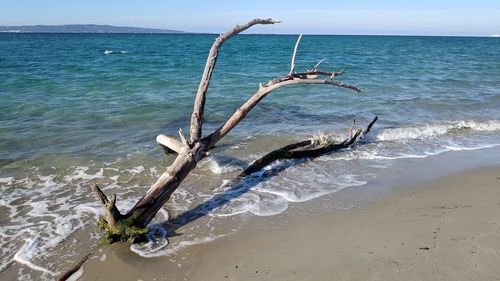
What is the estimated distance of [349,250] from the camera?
4441 millimetres

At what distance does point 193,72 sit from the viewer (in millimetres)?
22141

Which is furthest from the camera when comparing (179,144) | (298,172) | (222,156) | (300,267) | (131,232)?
(222,156)

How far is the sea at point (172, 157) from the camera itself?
17.0 feet

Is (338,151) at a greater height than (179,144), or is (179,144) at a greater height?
(179,144)

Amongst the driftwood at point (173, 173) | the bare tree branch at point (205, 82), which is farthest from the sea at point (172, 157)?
the bare tree branch at point (205, 82)

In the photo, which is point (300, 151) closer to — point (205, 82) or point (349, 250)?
point (205, 82)

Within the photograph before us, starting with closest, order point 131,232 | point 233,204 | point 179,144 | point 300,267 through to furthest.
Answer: point 300,267
point 131,232
point 233,204
point 179,144

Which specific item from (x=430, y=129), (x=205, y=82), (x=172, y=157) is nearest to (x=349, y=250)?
(x=205, y=82)

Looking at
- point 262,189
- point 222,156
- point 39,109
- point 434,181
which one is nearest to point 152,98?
point 39,109

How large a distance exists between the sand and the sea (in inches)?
13.0

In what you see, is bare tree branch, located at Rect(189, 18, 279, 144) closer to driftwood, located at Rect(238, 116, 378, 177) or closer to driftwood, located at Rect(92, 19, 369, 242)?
driftwood, located at Rect(92, 19, 369, 242)

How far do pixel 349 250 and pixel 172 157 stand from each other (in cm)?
433

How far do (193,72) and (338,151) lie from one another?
15.0m

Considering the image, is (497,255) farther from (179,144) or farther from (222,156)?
(222,156)
